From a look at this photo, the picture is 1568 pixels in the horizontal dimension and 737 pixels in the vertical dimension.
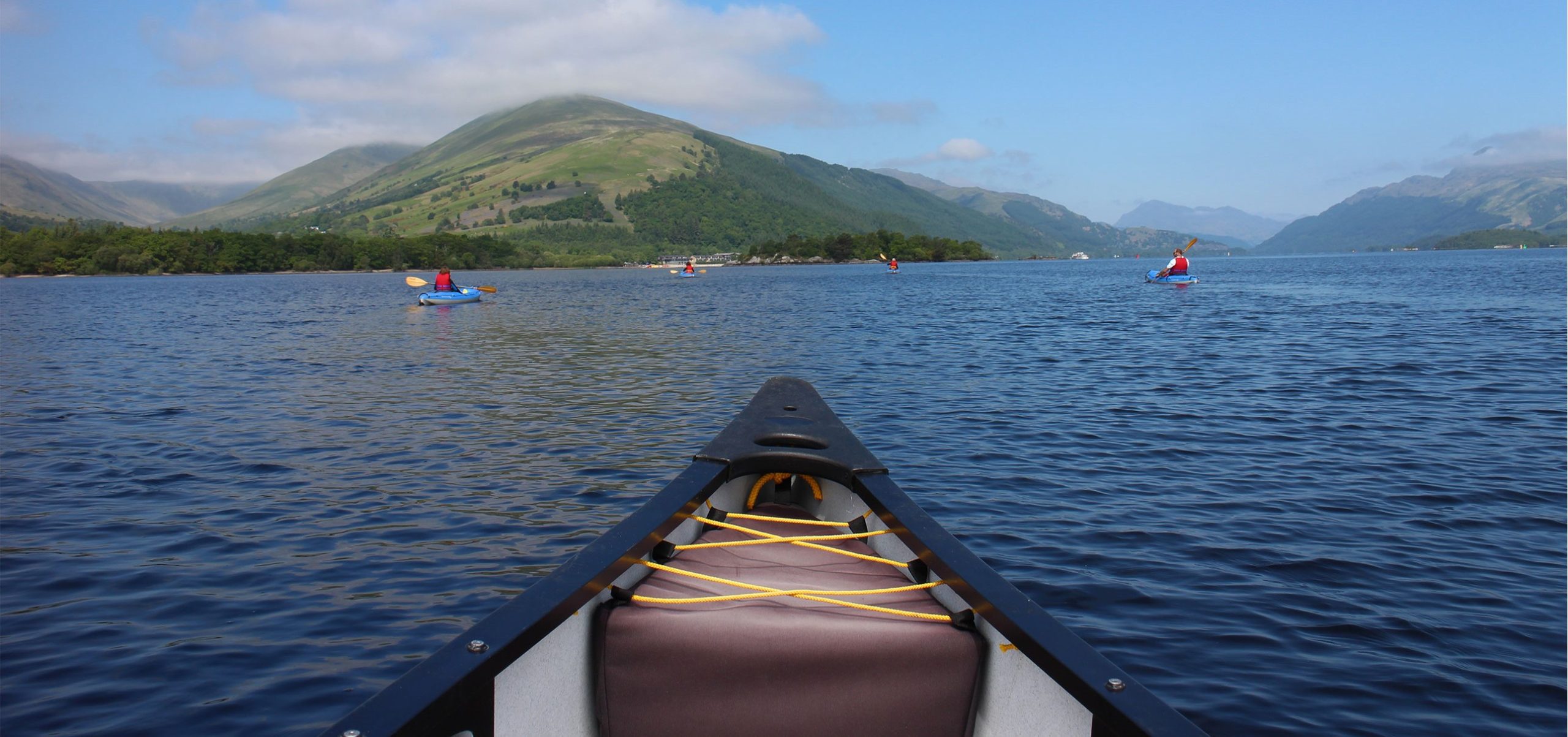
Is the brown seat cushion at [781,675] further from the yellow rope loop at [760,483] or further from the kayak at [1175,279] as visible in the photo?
the kayak at [1175,279]

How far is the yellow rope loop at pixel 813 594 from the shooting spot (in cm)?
401

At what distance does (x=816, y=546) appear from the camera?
5180mm

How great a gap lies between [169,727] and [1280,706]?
268 inches

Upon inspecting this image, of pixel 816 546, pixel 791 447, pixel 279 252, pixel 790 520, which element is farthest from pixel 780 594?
pixel 279 252

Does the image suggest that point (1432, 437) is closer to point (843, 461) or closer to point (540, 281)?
point (843, 461)

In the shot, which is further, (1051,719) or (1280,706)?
(1280,706)

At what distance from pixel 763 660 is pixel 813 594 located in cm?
53

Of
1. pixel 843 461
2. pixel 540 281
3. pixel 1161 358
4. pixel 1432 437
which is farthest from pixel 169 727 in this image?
pixel 540 281

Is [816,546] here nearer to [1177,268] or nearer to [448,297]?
[448,297]

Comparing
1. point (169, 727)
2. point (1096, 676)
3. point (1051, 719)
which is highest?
point (1096, 676)

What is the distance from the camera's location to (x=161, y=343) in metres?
30.7

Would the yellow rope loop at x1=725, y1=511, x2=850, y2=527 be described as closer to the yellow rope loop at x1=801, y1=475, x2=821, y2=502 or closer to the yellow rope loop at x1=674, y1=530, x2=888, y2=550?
the yellow rope loop at x1=674, y1=530, x2=888, y2=550


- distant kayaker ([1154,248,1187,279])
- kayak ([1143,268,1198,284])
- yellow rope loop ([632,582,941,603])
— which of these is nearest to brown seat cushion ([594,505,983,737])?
yellow rope loop ([632,582,941,603])

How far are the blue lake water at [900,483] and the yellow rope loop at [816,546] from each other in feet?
7.41
